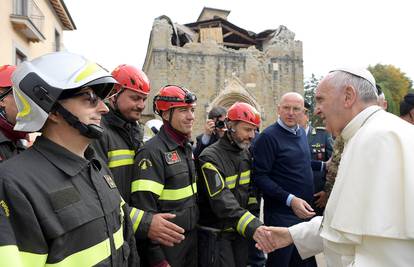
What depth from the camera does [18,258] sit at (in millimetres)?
1517

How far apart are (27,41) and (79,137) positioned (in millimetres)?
13523

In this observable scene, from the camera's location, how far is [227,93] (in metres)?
23.2

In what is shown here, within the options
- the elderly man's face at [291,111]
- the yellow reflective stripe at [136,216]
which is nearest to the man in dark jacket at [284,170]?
the elderly man's face at [291,111]

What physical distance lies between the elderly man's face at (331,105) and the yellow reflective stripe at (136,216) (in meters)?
1.69

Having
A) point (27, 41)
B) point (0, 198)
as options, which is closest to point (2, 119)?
point (0, 198)

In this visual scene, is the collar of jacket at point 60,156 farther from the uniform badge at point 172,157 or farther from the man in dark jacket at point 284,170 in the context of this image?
the man in dark jacket at point 284,170

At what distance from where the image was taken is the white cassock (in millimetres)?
2039

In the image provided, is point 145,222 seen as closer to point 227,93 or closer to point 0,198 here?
point 0,198

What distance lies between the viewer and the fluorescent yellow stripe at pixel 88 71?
193cm

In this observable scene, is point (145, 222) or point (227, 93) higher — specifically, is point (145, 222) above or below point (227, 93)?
below

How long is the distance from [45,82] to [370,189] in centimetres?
193

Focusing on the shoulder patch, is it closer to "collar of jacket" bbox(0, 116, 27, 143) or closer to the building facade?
"collar of jacket" bbox(0, 116, 27, 143)

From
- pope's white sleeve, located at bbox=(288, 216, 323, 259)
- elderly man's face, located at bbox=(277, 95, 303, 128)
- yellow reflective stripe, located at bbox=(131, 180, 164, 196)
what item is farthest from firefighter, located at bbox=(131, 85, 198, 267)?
elderly man's face, located at bbox=(277, 95, 303, 128)

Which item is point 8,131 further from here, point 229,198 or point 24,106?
point 229,198
